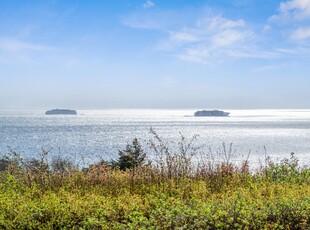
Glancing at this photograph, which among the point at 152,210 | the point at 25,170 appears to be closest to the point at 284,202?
the point at 152,210

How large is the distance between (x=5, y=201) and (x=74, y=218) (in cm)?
152

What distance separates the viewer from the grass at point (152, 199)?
6.71m

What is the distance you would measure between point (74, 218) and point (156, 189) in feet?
8.77

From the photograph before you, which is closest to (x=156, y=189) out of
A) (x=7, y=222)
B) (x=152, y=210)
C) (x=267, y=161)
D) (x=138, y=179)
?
(x=138, y=179)

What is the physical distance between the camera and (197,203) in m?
7.50

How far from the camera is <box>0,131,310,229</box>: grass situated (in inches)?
264

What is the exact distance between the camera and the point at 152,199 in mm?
7711

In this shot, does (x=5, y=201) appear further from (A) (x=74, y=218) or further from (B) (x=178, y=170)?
(B) (x=178, y=170)

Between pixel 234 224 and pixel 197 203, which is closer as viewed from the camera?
→ pixel 234 224

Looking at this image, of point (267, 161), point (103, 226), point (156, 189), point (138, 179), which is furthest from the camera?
point (267, 161)

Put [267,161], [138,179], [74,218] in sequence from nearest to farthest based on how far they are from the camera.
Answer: [74,218] → [138,179] → [267,161]

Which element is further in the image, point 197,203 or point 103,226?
point 197,203

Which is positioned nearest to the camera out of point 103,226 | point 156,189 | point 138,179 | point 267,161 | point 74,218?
point 103,226

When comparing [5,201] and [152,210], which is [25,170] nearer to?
[5,201]
